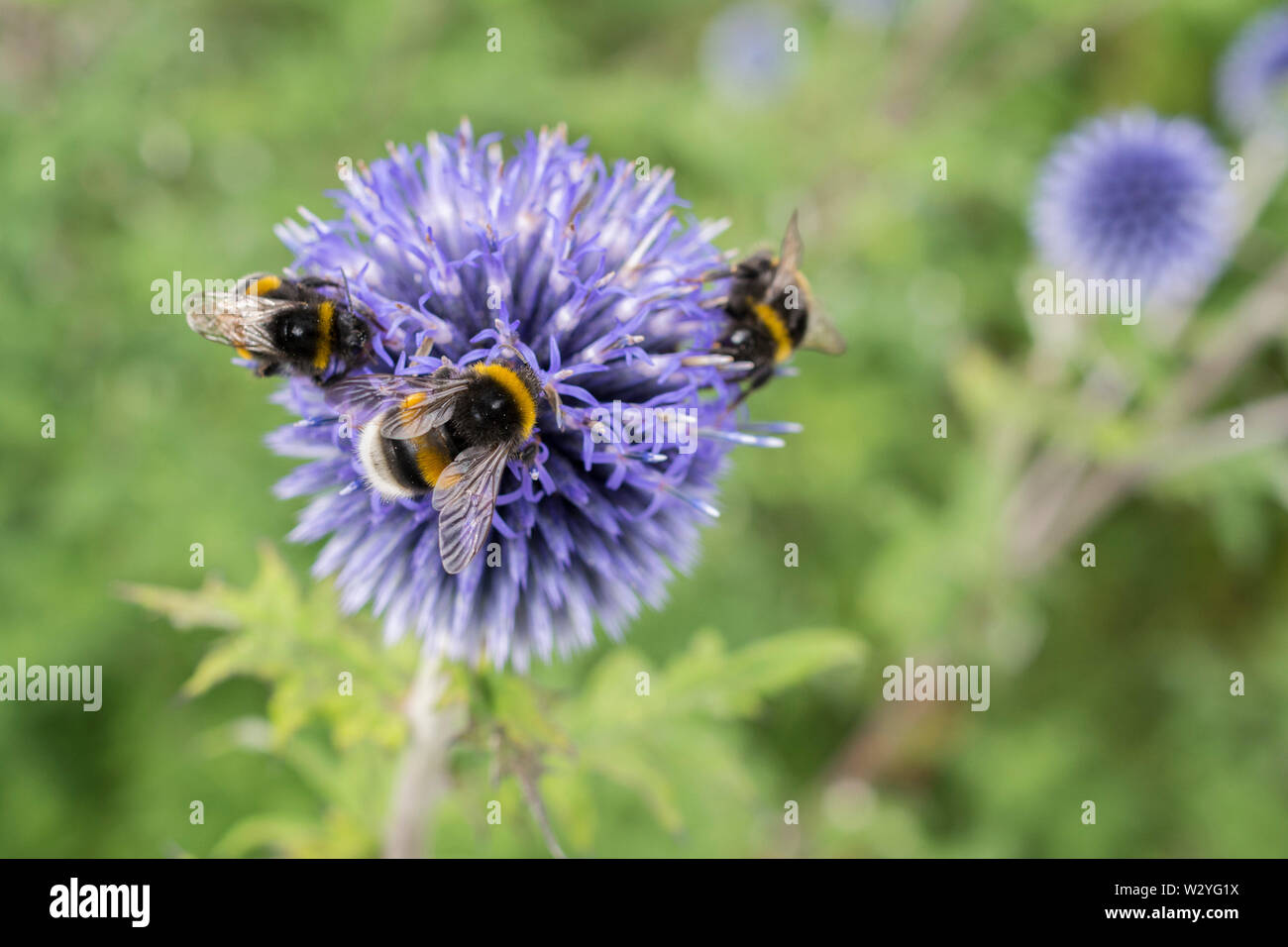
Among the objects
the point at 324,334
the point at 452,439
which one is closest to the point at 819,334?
the point at 452,439

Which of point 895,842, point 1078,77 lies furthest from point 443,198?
point 1078,77

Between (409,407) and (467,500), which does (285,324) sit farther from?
(467,500)

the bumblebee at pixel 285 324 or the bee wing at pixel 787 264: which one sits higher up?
the bee wing at pixel 787 264

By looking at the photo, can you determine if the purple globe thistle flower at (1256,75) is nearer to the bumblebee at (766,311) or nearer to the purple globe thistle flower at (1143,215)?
the purple globe thistle flower at (1143,215)

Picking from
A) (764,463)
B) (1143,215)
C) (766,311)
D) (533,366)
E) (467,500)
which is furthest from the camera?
(764,463)

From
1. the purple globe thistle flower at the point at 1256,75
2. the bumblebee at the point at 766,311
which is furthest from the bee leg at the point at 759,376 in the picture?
the purple globe thistle flower at the point at 1256,75

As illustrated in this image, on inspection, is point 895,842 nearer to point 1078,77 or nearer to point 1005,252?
A: point 1005,252
